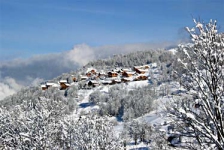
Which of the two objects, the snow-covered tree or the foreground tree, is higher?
the foreground tree

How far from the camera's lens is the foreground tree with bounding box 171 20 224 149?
9.02m

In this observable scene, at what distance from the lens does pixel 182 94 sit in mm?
10266

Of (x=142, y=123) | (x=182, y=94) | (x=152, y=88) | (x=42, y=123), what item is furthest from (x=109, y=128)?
(x=152, y=88)

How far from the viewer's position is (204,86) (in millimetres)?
9367

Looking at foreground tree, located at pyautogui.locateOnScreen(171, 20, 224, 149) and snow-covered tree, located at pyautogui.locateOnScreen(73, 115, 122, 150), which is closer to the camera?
foreground tree, located at pyautogui.locateOnScreen(171, 20, 224, 149)

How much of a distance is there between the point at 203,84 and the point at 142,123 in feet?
285

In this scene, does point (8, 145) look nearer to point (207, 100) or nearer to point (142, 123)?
point (207, 100)

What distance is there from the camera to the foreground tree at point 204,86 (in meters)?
9.02

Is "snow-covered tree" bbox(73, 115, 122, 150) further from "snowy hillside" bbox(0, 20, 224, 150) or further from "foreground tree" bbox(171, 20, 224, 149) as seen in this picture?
"foreground tree" bbox(171, 20, 224, 149)

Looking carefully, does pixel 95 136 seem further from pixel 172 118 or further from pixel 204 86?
pixel 204 86

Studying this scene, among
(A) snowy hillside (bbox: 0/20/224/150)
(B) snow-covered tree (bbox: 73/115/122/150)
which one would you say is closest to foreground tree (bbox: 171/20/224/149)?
(A) snowy hillside (bbox: 0/20/224/150)

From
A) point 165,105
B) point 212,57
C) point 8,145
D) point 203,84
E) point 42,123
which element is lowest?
point 8,145

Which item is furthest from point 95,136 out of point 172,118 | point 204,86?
point 204,86

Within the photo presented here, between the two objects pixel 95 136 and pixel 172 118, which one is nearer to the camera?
pixel 172 118
